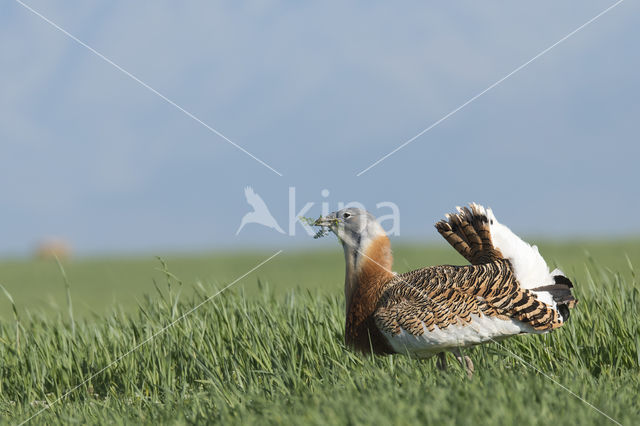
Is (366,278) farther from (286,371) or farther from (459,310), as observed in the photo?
Answer: (286,371)

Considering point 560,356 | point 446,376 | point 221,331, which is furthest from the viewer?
point 221,331

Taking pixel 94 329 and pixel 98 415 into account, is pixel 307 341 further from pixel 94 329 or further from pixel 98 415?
pixel 94 329

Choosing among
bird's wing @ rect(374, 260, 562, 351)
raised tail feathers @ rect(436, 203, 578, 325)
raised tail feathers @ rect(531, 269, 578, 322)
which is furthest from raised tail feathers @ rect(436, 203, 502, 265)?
raised tail feathers @ rect(531, 269, 578, 322)

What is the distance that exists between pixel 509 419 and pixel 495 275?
1.62 metres

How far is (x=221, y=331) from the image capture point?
6.30 metres

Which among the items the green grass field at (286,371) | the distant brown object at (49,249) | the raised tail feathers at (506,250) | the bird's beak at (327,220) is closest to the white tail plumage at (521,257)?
the raised tail feathers at (506,250)

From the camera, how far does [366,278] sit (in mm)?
5117

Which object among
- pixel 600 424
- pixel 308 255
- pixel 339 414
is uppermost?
pixel 308 255

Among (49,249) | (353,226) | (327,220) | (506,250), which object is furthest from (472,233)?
(49,249)

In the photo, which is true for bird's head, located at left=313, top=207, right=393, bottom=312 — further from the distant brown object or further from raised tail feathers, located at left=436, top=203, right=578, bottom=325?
the distant brown object

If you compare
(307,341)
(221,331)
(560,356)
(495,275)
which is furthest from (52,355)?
(560,356)

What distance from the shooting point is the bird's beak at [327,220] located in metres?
5.11

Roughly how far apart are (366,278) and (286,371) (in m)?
1.06

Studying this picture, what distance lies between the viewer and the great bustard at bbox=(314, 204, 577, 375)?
4.79m
